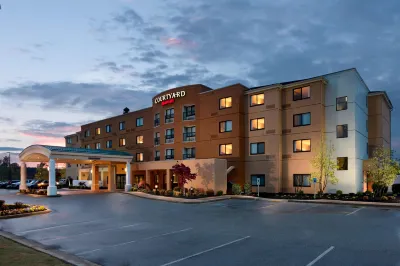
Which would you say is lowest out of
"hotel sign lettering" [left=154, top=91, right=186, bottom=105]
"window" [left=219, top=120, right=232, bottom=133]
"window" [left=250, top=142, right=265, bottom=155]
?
"window" [left=250, top=142, right=265, bottom=155]

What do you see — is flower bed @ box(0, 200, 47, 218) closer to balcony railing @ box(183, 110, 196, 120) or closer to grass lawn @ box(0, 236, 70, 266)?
grass lawn @ box(0, 236, 70, 266)

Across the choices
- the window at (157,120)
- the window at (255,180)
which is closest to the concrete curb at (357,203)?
the window at (255,180)

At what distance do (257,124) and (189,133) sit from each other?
32.1 ft

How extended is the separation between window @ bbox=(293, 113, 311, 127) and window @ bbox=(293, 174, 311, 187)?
5379 millimetres

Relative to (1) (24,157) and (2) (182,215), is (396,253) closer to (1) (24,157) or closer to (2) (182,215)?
(2) (182,215)

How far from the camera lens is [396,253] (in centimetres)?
1065

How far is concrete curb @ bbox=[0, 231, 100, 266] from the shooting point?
9482 mm

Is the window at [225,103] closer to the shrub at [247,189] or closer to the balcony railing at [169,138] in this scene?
the balcony railing at [169,138]

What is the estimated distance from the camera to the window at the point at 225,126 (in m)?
38.4

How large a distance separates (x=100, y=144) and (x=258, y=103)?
112 feet

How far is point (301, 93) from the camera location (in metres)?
34.8

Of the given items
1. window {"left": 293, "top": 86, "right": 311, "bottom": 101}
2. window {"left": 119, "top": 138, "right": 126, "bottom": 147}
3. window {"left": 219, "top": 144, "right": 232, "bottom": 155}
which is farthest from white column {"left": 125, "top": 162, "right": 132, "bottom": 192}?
window {"left": 293, "top": 86, "right": 311, "bottom": 101}

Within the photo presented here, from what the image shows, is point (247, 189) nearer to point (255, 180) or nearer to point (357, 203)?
point (255, 180)

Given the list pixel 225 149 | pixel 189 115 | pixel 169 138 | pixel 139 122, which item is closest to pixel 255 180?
pixel 225 149
